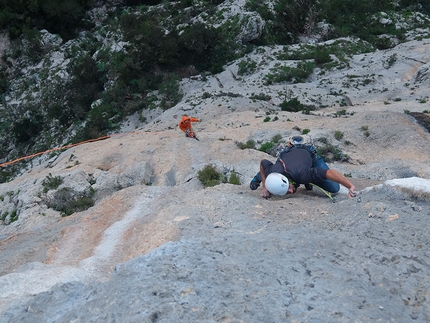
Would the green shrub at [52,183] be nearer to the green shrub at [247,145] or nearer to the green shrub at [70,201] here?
the green shrub at [70,201]

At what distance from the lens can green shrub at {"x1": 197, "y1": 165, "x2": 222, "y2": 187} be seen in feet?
33.3

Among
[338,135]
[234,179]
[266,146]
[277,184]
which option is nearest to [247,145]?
[266,146]

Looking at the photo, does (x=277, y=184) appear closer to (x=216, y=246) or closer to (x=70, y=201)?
(x=216, y=246)

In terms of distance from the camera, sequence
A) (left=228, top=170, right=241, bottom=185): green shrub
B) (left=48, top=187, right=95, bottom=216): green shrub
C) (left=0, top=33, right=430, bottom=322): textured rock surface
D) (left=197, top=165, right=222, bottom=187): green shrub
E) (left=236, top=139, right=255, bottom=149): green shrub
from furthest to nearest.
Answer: (left=236, top=139, right=255, bottom=149): green shrub, (left=48, top=187, right=95, bottom=216): green shrub, (left=197, top=165, right=222, bottom=187): green shrub, (left=228, top=170, right=241, bottom=185): green shrub, (left=0, top=33, right=430, bottom=322): textured rock surface

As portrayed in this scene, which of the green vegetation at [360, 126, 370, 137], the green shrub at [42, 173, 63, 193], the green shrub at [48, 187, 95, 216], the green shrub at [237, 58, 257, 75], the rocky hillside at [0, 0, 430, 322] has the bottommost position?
the green shrub at [48, 187, 95, 216]

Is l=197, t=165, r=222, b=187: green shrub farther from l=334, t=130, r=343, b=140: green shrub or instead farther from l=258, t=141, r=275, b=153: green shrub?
l=334, t=130, r=343, b=140: green shrub

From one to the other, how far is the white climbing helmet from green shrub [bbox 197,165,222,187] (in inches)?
137

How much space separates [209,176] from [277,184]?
155 inches

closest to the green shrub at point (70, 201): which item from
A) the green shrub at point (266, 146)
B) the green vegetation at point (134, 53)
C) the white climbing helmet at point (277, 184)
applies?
the green shrub at point (266, 146)

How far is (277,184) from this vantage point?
21.6ft

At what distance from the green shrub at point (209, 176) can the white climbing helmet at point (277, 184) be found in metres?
3.48

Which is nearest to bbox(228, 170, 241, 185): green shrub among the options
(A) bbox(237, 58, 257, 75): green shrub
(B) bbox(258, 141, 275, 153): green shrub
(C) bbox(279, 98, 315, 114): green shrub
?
(B) bbox(258, 141, 275, 153): green shrub

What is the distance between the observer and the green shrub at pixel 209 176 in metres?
10.1

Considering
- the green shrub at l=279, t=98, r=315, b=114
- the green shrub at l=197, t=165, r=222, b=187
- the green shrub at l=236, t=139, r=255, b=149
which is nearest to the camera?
the green shrub at l=197, t=165, r=222, b=187
